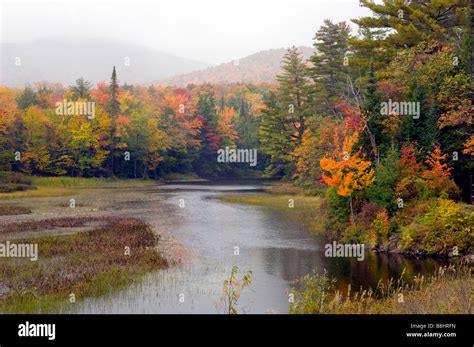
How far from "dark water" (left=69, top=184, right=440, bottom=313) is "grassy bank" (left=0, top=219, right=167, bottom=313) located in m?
0.94

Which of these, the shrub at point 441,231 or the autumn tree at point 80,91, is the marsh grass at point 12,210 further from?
the autumn tree at point 80,91

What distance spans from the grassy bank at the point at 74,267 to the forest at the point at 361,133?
36.5ft

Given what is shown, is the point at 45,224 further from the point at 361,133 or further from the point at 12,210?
the point at 361,133

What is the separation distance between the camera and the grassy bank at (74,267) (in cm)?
1513

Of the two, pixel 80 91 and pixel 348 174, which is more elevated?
pixel 80 91

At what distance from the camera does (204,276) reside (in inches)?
735

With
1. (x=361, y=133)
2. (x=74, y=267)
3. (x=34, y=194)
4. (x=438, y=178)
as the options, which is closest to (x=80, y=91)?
(x=34, y=194)

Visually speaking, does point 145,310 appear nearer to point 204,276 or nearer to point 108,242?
point 204,276

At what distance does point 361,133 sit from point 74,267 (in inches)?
732

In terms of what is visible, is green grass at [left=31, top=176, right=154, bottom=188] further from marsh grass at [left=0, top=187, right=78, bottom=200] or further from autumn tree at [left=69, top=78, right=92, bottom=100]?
autumn tree at [left=69, top=78, right=92, bottom=100]

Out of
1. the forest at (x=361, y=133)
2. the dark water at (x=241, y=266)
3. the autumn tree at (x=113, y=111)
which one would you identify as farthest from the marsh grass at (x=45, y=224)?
the autumn tree at (x=113, y=111)

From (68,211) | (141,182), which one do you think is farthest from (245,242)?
(141,182)

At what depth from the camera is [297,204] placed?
45.1 m

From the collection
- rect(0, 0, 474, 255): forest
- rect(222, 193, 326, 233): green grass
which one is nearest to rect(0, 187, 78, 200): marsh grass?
rect(0, 0, 474, 255): forest
